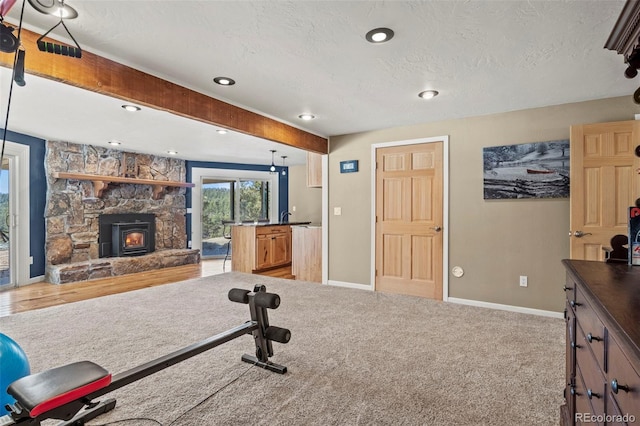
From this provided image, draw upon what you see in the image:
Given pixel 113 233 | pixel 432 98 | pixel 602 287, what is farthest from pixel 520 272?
pixel 113 233

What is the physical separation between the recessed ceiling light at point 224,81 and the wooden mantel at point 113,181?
4.22m

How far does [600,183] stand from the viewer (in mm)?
3088

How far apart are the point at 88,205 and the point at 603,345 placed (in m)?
7.11

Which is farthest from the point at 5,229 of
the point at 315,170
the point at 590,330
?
the point at 590,330

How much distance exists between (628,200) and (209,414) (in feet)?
12.3

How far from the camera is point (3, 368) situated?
158 cm

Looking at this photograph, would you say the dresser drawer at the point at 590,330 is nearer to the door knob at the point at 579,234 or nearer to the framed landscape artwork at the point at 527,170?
the door knob at the point at 579,234

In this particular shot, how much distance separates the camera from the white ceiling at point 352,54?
6.17 ft

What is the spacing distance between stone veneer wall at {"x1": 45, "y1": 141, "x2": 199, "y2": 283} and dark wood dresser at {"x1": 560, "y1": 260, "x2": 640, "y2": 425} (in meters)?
6.31

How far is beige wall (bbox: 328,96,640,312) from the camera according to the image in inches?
138

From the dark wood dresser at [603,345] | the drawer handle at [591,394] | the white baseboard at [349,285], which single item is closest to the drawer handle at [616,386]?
the dark wood dresser at [603,345]

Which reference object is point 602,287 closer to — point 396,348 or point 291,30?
point 396,348

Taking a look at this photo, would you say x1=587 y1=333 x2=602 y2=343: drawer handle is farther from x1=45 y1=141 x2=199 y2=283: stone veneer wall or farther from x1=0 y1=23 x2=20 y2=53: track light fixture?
x1=45 y1=141 x2=199 y2=283: stone veneer wall

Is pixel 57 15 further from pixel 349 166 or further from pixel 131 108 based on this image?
pixel 349 166
